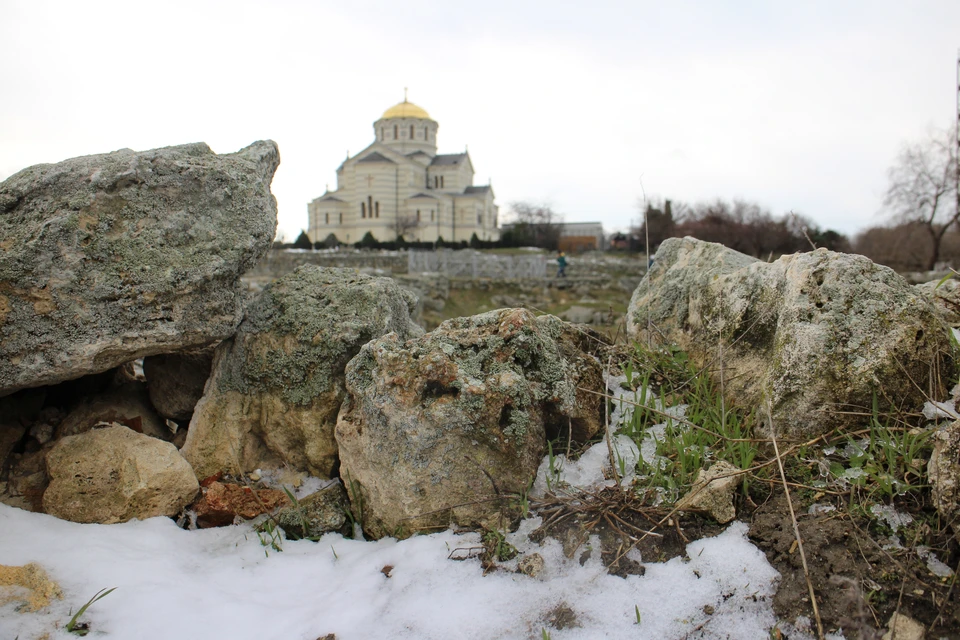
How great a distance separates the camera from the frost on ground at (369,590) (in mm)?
2051

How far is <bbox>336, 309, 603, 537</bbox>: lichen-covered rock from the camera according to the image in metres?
2.60

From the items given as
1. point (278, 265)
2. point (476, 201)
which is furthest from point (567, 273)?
point (476, 201)

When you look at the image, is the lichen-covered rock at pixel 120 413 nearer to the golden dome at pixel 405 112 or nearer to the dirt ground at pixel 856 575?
the dirt ground at pixel 856 575

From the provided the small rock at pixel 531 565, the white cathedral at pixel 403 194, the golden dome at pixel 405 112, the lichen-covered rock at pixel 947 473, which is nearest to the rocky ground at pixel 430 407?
the lichen-covered rock at pixel 947 473

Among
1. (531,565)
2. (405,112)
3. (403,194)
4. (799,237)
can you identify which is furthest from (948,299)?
(405,112)

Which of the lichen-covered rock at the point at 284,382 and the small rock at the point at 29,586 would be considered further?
the lichen-covered rock at the point at 284,382

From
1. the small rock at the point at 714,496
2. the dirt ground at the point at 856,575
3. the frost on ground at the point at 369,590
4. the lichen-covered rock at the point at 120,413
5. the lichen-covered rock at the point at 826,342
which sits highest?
the lichen-covered rock at the point at 826,342

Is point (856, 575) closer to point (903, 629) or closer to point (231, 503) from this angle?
point (903, 629)

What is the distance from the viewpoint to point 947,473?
204cm

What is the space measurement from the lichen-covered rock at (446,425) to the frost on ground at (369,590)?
0.15 meters

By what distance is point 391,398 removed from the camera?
2.67 m

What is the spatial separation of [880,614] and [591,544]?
0.93 metres

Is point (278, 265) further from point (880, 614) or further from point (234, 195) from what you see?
point (880, 614)

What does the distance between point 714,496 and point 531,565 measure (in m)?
0.75
